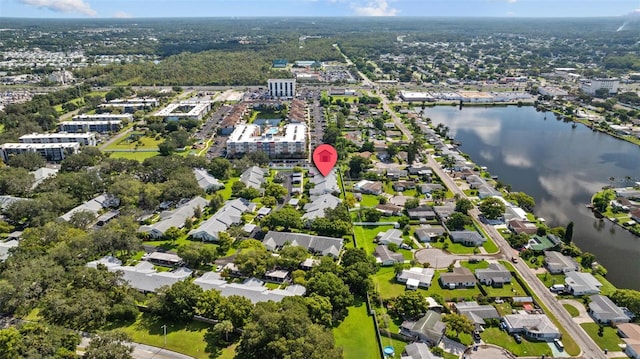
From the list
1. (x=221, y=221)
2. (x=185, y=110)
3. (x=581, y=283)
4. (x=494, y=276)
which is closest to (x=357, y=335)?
(x=494, y=276)

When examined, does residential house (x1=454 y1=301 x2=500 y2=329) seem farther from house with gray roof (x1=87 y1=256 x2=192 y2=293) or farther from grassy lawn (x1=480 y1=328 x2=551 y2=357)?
house with gray roof (x1=87 y1=256 x2=192 y2=293)

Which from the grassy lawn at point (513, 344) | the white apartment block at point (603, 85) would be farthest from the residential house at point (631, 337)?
the white apartment block at point (603, 85)

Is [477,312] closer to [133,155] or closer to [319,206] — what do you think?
[319,206]

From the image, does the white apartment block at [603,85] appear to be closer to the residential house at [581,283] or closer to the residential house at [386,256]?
the residential house at [581,283]

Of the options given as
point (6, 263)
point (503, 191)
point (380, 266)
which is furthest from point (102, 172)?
point (503, 191)

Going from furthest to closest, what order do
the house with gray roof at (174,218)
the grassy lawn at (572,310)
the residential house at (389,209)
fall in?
the residential house at (389,209), the house with gray roof at (174,218), the grassy lawn at (572,310)

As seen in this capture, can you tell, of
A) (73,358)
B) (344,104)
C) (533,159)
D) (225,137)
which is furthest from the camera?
(344,104)

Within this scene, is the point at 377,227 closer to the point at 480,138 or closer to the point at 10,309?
the point at 10,309
